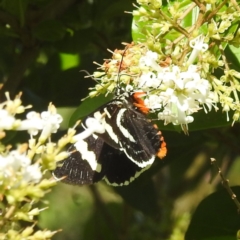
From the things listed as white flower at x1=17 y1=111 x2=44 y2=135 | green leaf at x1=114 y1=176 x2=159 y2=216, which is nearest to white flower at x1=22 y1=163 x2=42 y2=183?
white flower at x1=17 y1=111 x2=44 y2=135

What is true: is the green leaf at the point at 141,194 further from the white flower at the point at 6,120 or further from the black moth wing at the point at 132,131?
the white flower at the point at 6,120

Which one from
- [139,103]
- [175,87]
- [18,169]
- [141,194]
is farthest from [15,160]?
[141,194]

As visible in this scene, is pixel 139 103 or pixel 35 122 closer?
pixel 35 122

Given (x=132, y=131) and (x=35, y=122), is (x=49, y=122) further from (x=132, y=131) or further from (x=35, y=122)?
(x=132, y=131)

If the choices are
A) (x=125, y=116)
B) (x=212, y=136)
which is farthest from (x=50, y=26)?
(x=212, y=136)

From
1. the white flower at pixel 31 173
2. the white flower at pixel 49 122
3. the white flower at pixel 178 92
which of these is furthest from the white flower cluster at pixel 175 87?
the white flower at pixel 31 173

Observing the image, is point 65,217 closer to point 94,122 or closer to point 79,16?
point 79,16

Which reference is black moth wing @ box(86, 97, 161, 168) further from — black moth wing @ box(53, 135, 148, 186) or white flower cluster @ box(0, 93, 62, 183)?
white flower cluster @ box(0, 93, 62, 183)
